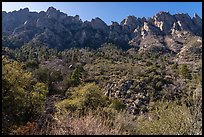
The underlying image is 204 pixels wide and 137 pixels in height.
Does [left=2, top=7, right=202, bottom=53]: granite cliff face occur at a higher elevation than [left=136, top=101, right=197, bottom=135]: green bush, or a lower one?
higher

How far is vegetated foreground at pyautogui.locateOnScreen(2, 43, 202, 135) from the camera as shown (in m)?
10.8

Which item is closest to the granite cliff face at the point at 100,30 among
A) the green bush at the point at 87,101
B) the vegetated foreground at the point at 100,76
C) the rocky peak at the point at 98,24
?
the rocky peak at the point at 98,24

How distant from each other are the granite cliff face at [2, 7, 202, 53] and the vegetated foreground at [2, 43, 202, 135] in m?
30.4

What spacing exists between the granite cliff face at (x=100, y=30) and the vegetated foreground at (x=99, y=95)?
99.6 feet

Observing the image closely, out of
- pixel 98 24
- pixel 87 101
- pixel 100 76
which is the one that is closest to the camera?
pixel 87 101

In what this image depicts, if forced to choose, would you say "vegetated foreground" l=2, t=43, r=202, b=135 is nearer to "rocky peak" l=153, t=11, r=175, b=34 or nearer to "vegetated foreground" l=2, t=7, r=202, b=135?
"vegetated foreground" l=2, t=7, r=202, b=135

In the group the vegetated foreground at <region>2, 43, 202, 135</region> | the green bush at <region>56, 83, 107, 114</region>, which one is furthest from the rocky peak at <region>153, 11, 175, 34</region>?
the green bush at <region>56, 83, 107, 114</region>

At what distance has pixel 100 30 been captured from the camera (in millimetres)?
115375

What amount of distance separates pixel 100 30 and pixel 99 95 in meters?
91.4

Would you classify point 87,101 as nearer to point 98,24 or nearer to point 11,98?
point 11,98

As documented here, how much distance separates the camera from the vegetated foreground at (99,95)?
35.5 ft

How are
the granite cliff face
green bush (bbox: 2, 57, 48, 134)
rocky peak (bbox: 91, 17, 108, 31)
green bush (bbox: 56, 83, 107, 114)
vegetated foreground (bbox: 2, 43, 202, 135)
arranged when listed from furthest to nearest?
rocky peak (bbox: 91, 17, 108, 31) → the granite cliff face → green bush (bbox: 56, 83, 107, 114) → green bush (bbox: 2, 57, 48, 134) → vegetated foreground (bbox: 2, 43, 202, 135)

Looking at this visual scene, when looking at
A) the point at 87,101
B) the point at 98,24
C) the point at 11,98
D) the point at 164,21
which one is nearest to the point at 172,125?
the point at 11,98

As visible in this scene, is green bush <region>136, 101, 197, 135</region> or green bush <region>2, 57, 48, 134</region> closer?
green bush <region>136, 101, 197, 135</region>
